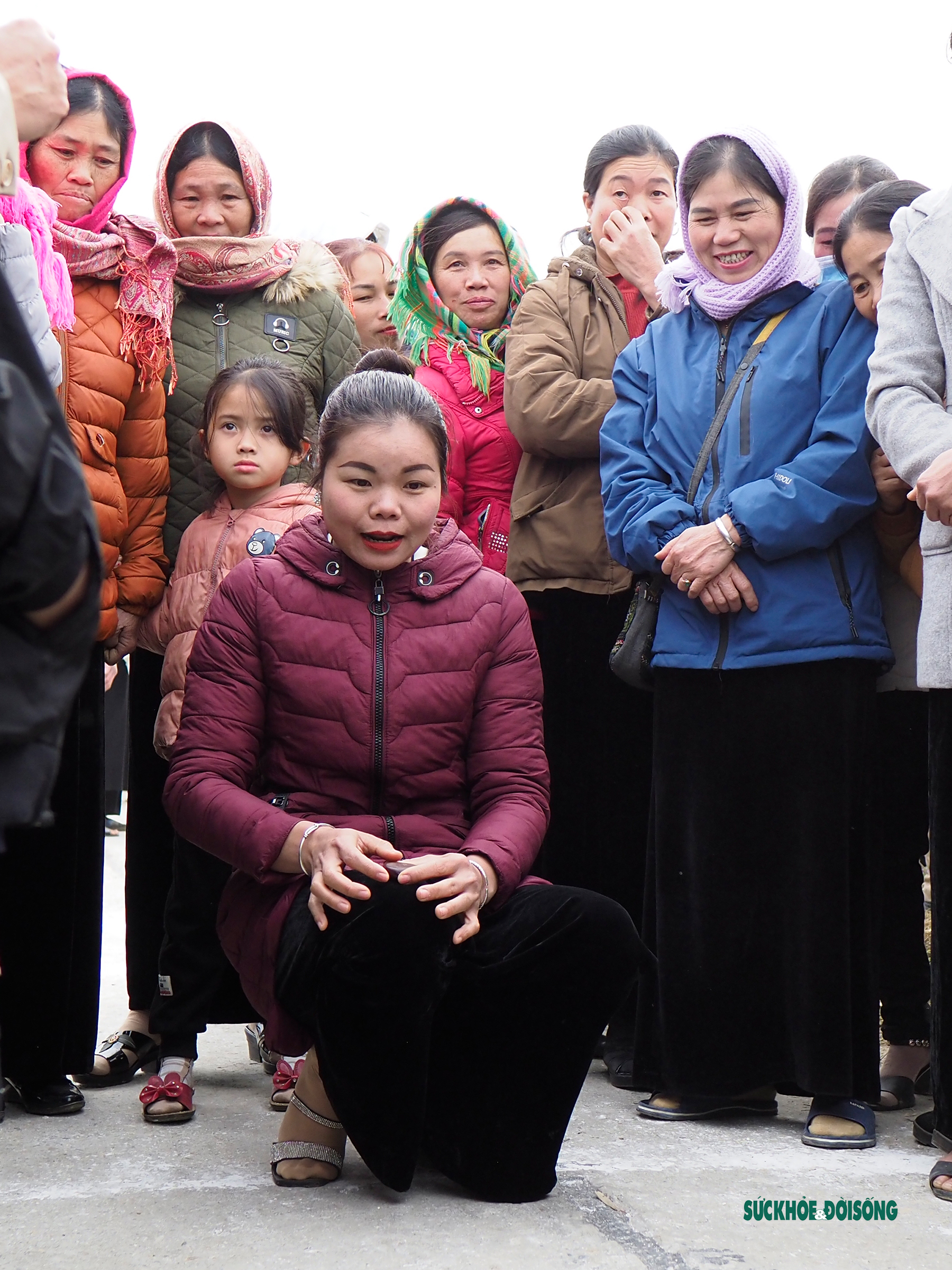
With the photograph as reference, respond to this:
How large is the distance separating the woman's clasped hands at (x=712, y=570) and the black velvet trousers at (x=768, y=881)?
0.52 ft

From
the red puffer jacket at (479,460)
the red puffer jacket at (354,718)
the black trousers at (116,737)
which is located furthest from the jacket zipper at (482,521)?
the black trousers at (116,737)

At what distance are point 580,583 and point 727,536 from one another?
0.62 meters

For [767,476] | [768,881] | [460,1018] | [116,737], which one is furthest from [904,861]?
[116,737]

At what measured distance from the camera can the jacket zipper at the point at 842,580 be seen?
3062 mm

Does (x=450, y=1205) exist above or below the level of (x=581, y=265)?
below

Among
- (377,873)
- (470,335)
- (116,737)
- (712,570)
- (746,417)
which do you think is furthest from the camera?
(116,737)

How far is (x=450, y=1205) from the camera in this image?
8.14 feet

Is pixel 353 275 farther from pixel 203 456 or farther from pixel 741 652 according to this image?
pixel 741 652

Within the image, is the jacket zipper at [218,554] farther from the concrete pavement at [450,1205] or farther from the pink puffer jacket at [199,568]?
the concrete pavement at [450,1205]

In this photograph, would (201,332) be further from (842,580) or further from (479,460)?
(842,580)

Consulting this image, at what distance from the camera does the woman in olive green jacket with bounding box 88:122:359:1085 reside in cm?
357

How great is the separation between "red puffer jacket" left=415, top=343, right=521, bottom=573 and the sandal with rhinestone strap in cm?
170

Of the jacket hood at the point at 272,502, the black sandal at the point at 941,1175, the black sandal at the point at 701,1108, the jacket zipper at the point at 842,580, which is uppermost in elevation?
the jacket hood at the point at 272,502

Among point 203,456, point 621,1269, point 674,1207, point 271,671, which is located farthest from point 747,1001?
point 203,456
